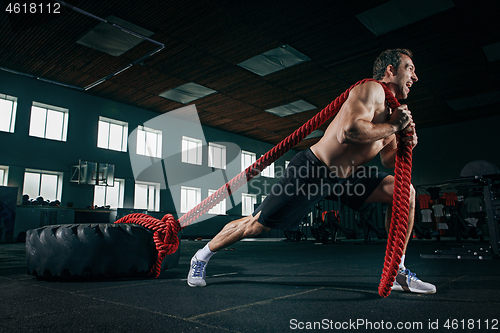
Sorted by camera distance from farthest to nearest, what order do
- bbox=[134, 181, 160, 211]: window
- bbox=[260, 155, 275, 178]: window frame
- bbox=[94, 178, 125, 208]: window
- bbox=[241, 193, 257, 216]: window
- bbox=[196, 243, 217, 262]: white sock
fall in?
bbox=[260, 155, 275, 178]: window frame
bbox=[241, 193, 257, 216]: window
bbox=[134, 181, 160, 211]: window
bbox=[94, 178, 125, 208]: window
bbox=[196, 243, 217, 262]: white sock

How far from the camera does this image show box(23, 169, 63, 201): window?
797cm

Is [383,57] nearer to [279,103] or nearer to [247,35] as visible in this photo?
[247,35]

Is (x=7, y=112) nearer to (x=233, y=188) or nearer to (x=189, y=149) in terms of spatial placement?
(x=189, y=149)

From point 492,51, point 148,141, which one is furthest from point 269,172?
point 492,51

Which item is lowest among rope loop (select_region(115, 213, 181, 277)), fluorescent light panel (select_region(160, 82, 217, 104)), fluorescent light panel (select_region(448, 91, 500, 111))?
rope loop (select_region(115, 213, 181, 277))

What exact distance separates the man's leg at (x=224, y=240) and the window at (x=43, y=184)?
7.75m

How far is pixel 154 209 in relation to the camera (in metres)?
10.0

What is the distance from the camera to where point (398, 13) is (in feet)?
17.9

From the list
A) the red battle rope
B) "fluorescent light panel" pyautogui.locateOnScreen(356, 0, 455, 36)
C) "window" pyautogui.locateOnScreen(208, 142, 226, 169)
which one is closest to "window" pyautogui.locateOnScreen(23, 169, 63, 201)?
"window" pyautogui.locateOnScreen(208, 142, 226, 169)

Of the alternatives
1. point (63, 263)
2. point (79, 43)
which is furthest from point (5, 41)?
point (63, 263)

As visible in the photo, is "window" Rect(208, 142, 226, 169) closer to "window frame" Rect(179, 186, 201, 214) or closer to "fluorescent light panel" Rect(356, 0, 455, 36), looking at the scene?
"window frame" Rect(179, 186, 201, 214)

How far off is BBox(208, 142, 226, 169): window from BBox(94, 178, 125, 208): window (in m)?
3.40

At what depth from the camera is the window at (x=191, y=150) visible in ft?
36.4

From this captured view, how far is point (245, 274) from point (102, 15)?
5188 millimetres
